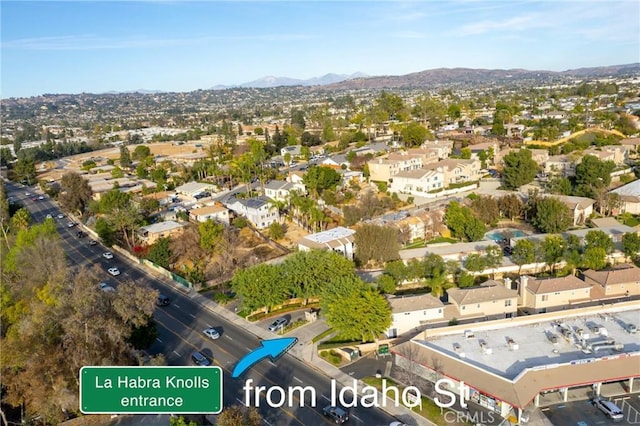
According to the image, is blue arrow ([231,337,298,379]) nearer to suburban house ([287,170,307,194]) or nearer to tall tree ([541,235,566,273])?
tall tree ([541,235,566,273])

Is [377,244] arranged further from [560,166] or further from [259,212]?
[560,166]

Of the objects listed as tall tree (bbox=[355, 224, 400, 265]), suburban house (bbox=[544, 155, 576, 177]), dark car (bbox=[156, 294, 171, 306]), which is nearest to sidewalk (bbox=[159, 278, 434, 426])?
dark car (bbox=[156, 294, 171, 306])

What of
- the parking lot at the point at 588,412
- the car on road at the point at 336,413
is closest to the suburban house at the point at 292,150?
the car on road at the point at 336,413

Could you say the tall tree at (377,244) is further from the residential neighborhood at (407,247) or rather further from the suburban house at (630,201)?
the suburban house at (630,201)

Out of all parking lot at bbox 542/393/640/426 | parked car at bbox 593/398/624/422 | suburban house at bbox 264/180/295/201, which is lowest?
parking lot at bbox 542/393/640/426

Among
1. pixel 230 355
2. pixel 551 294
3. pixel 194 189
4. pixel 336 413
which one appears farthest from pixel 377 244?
pixel 194 189

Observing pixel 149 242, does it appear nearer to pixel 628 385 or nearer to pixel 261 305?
pixel 261 305

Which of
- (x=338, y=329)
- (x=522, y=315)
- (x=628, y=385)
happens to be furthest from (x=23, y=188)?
(x=628, y=385)
